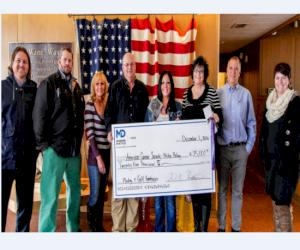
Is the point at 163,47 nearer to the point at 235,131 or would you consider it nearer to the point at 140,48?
the point at 140,48

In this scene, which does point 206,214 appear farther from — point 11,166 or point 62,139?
point 11,166

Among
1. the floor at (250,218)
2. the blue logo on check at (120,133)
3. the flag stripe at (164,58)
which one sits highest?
the flag stripe at (164,58)

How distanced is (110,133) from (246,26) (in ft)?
9.06

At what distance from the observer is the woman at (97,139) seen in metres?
2.71

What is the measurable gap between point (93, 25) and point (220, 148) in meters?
1.59

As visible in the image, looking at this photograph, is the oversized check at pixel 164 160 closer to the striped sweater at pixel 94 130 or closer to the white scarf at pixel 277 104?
the striped sweater at pixel 94 130

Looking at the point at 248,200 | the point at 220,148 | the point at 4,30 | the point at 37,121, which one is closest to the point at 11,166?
the point at 37,121

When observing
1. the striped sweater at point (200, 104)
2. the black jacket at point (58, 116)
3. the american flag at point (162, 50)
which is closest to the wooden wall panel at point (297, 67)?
the american flag at point (162, 50)

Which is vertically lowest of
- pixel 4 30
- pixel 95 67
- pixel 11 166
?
pixel 11 166

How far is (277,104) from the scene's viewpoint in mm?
2576

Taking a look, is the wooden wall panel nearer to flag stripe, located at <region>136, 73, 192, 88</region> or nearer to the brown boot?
flag stripe, located at <region>136, 73, 192, 88</region>

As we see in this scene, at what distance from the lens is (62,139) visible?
8.53 feet

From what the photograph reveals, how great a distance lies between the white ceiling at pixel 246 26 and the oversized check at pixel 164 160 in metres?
1.75

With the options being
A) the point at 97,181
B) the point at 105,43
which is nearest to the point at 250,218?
the point at 97,181
